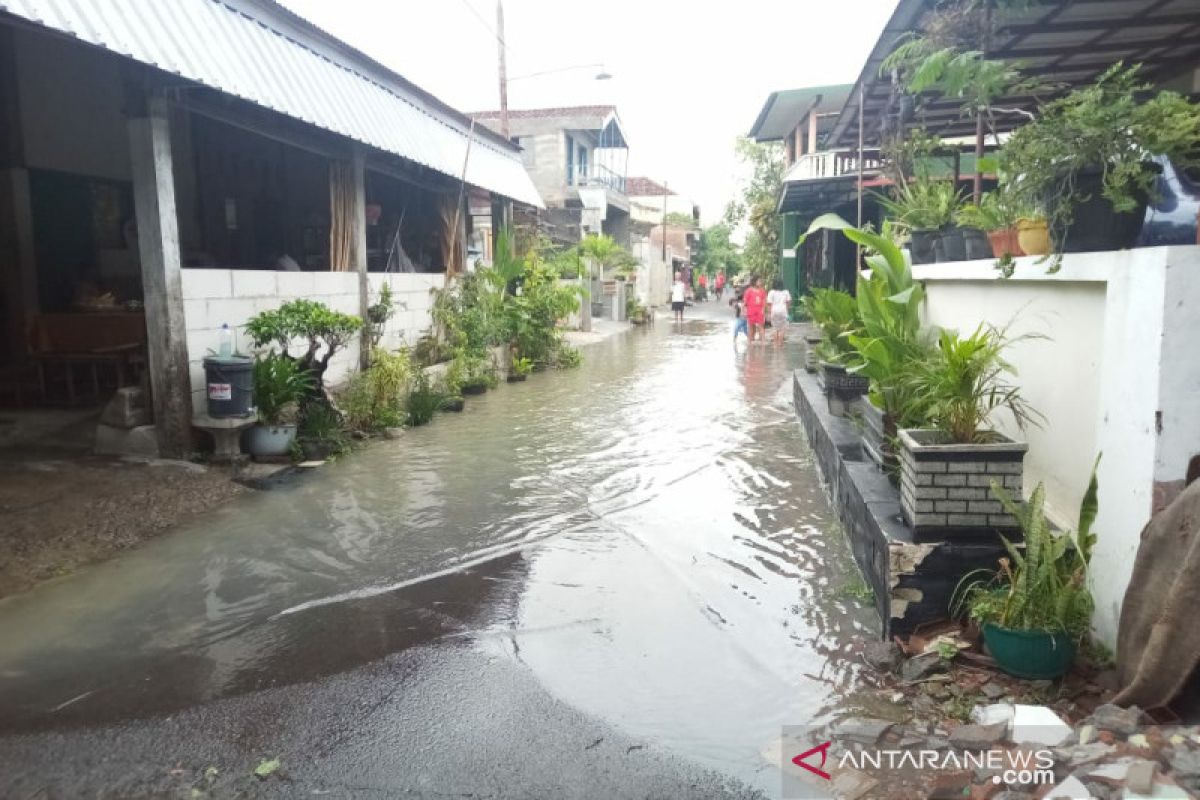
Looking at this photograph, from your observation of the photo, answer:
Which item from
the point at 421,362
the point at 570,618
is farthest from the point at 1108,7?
the point at 421,362

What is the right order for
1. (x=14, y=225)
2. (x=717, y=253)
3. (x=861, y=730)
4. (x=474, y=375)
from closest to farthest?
1. (x=861, y=730)
2. (x=14, y=225)
3. (x=474, y=375)
4. (x=717, y=253)

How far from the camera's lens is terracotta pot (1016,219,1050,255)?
421 cm

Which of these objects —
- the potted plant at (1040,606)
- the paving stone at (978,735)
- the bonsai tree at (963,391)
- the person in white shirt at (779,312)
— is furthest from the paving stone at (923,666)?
the person in white shirt at (779,312)

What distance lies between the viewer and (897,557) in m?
3.97

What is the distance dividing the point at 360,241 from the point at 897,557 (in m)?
8.94

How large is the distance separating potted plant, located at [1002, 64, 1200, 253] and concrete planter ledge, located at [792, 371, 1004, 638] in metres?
1.55

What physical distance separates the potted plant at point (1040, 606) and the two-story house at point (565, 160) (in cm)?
2618

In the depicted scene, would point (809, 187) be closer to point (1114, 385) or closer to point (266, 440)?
point (266, 440)

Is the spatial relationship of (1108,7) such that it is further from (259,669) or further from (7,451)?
(7,451)

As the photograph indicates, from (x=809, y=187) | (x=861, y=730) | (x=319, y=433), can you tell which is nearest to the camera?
(x=861, y=730)

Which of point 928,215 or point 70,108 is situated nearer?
point 928,215

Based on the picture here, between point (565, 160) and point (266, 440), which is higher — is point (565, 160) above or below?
above

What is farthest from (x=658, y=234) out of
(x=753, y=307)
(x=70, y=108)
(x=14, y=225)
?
(x=14, y=225)

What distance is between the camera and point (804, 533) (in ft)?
19.3
